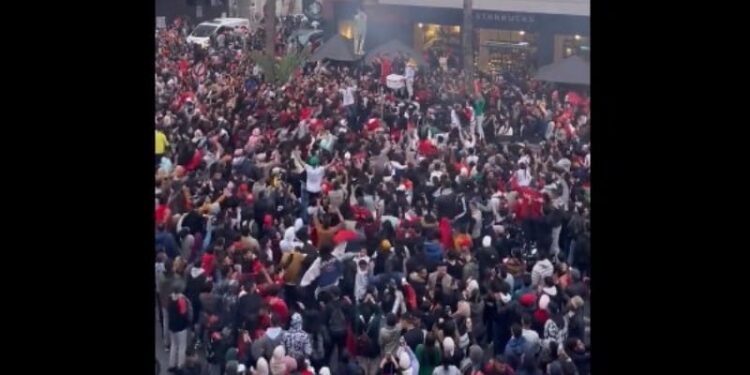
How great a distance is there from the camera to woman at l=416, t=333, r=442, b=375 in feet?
12.6

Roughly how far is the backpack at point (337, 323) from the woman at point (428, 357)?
29 centimetres

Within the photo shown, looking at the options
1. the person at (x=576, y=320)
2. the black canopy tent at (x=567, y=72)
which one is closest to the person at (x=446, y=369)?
the person at (x=576, y=320)

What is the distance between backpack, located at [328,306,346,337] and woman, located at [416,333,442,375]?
288 mm

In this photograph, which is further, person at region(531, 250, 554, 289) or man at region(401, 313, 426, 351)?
person at region(531, 250, 554, 289)

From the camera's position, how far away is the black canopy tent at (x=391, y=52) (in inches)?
308

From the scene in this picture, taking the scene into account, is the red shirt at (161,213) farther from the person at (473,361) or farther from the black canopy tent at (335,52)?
the black canopy tent at (335,52)

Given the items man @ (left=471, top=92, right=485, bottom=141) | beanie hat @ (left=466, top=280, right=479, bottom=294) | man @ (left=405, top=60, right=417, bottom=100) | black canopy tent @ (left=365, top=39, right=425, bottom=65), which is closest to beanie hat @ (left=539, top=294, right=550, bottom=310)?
beanie hat @ (left=466, top=280, right=479, bottom=294)

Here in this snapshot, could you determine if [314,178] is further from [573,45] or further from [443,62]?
[573,45]

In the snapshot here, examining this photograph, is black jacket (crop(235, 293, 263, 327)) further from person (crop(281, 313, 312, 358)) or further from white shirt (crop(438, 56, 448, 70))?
white shirt (crop(438, 56, 448, 70))

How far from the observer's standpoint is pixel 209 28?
889 centimetres
